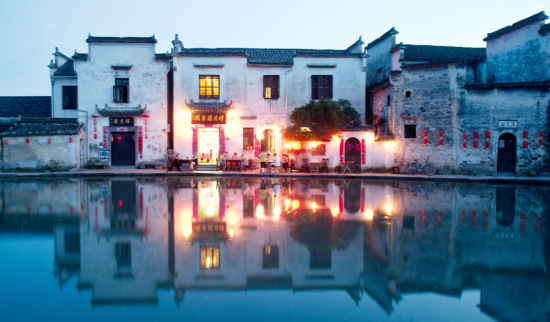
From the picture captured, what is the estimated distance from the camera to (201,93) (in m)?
23.6

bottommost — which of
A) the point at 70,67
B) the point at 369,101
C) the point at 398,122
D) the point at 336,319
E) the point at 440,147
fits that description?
the point at 336,319

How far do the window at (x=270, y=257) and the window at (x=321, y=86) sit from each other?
60.0 ft

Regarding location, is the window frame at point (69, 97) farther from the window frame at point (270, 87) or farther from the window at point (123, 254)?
the window at point (123, 254)

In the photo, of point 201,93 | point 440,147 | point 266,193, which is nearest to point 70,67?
point 201,93

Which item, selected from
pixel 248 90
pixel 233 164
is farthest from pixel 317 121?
pixel 233 164

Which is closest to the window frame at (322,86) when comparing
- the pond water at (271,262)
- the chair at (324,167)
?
the chair at (324,167)

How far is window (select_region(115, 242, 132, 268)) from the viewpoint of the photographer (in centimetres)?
581

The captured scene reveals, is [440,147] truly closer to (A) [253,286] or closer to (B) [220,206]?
(B) [220,206]

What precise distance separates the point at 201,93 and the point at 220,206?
561 inches

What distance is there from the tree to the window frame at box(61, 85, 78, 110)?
13808 mm

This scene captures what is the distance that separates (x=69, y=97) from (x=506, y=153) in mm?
25233

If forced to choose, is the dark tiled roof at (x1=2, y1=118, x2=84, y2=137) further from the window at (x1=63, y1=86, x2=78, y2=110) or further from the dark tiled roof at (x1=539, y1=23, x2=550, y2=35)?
the dark tiled roof at (x1=539, y1=23, x2=550, y2=35)

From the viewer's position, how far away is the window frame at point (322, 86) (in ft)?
78.5

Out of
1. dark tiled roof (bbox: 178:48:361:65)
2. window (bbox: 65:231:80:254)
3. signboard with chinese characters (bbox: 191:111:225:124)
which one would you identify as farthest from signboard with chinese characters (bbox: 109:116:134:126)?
window (bbox: 65:231:80:254)
